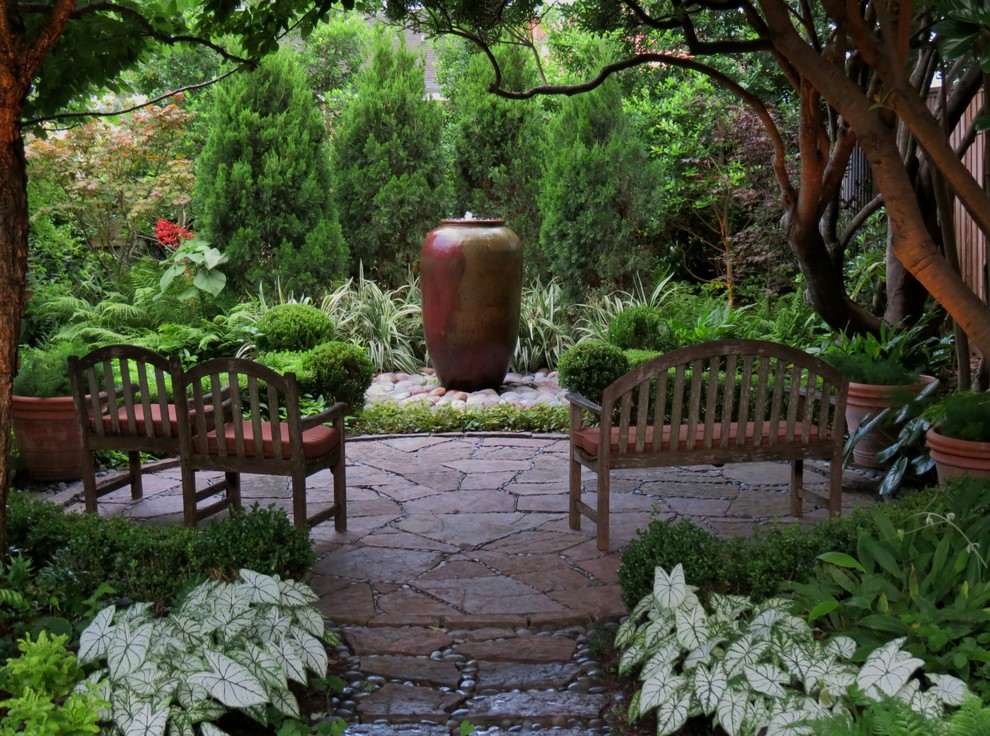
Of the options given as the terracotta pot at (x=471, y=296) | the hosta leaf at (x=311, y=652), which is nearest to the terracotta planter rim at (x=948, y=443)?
the hosta leaf at (x=311, y=652)

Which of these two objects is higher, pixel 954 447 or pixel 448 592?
pixel 954 447

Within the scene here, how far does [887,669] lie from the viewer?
2707mm

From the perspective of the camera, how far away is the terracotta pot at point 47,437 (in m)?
5.68

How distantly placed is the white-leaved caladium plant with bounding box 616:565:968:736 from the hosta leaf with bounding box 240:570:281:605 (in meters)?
1.09

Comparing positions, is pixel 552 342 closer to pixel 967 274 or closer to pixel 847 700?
pixel 967 274

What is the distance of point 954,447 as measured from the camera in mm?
4516

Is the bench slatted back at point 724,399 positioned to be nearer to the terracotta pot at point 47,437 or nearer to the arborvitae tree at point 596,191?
the terracotta pot at point 47,437

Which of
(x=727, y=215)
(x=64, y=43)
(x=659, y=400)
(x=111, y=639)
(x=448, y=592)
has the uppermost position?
(x=64, y=43)

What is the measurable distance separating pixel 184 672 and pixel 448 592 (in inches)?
55.1

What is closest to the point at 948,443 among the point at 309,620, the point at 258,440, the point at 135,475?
the point at 309,620

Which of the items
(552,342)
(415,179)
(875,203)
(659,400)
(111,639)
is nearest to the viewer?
(111,639)

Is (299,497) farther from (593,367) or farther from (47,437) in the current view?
(593,367)

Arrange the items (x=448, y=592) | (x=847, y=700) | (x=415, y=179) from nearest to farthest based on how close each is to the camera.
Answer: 1. (x=847, y=700)
2. (x=448, y=592)
3. (x=415, y=179)

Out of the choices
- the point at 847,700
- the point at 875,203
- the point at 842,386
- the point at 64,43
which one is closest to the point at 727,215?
the point at 875,203
